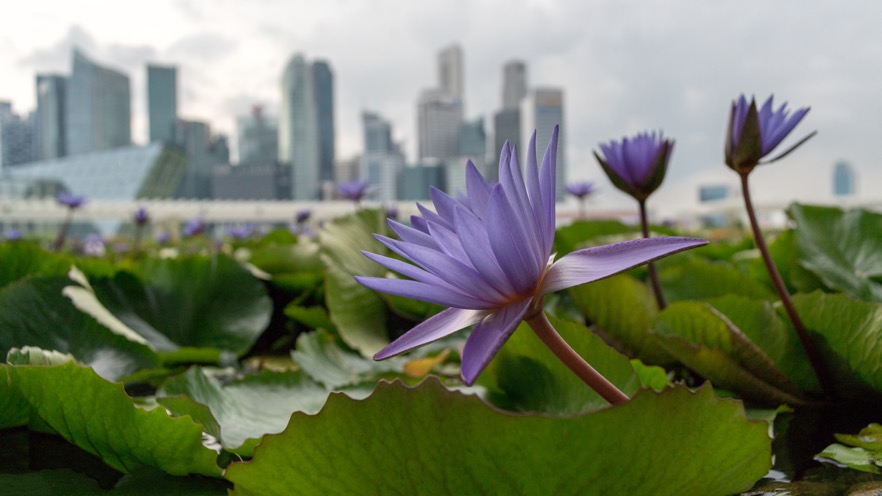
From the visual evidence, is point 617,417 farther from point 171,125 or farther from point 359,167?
point 171,125

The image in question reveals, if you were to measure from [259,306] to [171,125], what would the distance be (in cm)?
9508

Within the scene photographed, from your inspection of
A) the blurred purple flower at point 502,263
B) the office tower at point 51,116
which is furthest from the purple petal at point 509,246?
the office tower at point 51,116

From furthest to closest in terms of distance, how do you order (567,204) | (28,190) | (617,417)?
(28,190)
(567,204)
(617,417)

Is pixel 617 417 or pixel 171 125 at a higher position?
pixel 171 125

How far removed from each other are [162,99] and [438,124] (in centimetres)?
3990

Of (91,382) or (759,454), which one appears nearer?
(759,454)

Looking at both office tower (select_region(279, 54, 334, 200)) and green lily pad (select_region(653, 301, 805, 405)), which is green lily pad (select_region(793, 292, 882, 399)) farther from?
office tower (select_region(279, 54, 334, 200))

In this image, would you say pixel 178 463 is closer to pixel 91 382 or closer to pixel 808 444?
pixel 91 382

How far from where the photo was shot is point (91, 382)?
1.40ft

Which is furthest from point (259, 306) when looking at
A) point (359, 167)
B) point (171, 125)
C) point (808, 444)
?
point (171, 125)

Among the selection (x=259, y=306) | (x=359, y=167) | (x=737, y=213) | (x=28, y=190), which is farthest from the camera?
(x=359, y=167)

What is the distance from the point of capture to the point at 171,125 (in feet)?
285

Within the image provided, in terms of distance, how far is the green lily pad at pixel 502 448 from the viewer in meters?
0.29

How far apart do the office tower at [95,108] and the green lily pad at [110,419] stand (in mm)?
86014
